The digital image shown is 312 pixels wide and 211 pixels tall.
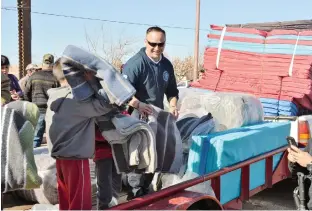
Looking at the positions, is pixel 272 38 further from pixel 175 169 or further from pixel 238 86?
pixel 175 169

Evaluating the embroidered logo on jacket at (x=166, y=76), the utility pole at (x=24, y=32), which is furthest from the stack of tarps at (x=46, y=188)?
the utility pole at (x=24, y=32)

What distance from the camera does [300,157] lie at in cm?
251

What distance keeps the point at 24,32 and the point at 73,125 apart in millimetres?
6139

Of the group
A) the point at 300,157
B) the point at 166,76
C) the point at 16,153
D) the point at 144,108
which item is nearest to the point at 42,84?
the point at 166,76

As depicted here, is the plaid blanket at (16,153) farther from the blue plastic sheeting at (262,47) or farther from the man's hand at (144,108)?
the blue plastic sheeting at (262,47)

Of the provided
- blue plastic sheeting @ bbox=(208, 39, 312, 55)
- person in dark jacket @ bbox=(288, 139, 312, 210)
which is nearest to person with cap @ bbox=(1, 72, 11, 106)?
person in dark jacket @ bbox=(288, 139, 312, 210)

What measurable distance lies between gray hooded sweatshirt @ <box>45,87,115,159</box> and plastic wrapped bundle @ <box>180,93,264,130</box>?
137 cm

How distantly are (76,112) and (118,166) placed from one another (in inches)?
17.0

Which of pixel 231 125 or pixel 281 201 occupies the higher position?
pixel 231 125

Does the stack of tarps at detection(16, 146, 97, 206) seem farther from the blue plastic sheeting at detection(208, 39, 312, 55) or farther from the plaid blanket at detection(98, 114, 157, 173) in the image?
the blue plastic sheeting at detection(208, 39, 312, 55)

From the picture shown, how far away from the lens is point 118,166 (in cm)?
239

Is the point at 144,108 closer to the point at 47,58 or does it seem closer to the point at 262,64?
the point at 262,64

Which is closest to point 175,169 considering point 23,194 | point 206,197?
point 206,197

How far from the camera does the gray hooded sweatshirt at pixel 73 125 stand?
224cm
